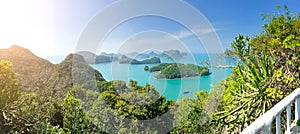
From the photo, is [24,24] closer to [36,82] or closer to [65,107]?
[36,82]

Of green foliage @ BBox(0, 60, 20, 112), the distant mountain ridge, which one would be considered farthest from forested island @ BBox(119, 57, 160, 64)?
green foliage @ BBox(0, 60, 20, 112)

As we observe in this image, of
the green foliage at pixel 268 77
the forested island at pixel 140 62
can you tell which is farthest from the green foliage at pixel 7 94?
the forested island at pixel 140 62

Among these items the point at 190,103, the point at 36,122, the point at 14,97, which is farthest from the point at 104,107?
the point at 14,97

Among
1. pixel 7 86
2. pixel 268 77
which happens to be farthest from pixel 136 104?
pixel 268 77

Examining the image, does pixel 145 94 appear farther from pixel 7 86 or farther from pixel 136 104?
pixel 7 86

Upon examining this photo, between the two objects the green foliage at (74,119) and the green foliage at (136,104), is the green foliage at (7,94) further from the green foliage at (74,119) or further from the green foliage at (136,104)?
the green foliage at (136,104)

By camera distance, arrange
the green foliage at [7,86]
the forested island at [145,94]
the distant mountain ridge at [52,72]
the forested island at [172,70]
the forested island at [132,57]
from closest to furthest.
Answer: the forested island at [145,94] < the green foliage at [7,86] < the forested island at [132,57] < the distant mountain ridge at [52,72] < the forested island at [172,70]

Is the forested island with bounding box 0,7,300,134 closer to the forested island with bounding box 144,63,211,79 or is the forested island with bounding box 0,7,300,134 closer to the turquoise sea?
the forested island with bounding box 144,63,211,79

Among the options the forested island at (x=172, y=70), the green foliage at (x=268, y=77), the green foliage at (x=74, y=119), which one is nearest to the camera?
the green foliage at (x=268, y=77)

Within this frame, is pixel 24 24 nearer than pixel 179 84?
No
